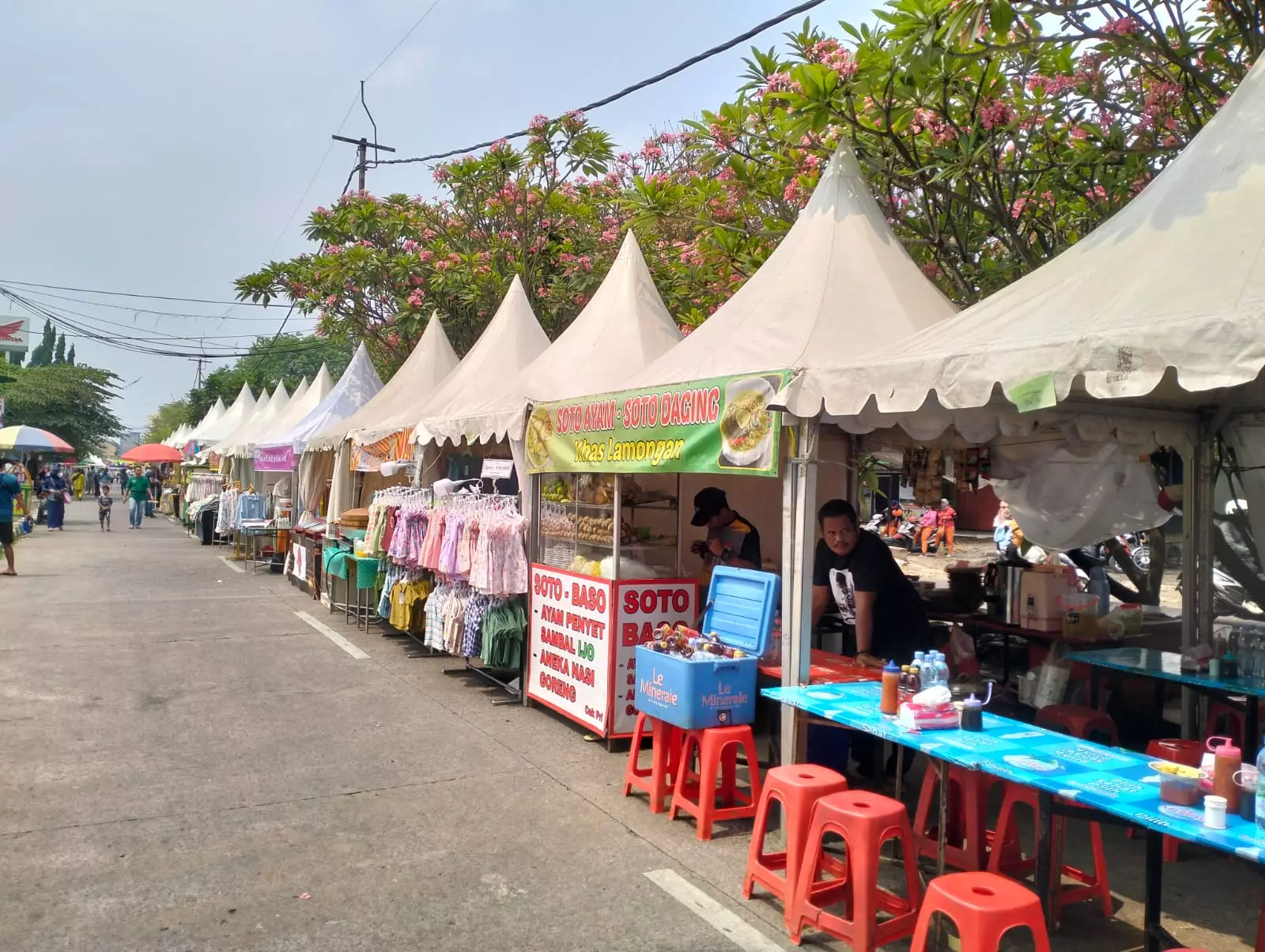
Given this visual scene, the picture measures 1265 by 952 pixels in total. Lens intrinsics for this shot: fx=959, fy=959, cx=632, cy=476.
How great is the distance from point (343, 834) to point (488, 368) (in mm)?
6661

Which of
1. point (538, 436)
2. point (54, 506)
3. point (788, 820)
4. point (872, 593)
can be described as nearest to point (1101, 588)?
point (872, 593)

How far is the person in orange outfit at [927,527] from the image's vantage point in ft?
90.7

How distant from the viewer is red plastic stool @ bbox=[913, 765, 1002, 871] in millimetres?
4543

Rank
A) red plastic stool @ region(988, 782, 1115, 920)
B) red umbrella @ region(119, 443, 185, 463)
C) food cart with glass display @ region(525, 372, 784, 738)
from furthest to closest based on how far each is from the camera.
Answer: red umbrella @ region(119, 443, 185, 463)
food cart with glass display @ region(525, 372, 784, 738)
red plastic stool @ region(988, 782, 1115, 920)

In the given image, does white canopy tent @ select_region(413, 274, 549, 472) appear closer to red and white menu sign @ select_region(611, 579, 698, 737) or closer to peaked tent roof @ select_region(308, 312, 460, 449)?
peaked tent roof @ select_region(308, 312, 460, 449)

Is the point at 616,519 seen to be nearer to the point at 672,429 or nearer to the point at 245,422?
the point at 672,429

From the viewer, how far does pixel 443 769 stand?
641 centimetres

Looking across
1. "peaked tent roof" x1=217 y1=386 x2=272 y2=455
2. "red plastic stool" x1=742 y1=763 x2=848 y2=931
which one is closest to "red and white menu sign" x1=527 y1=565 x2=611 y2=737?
"red plastic stool" x1=742 y1=763 x2=848 y2=931

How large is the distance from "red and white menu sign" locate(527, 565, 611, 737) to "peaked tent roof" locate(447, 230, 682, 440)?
1.46 m

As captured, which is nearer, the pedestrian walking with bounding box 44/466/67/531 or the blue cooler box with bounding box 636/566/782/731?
the blue cooler box with bounding box 636/566/782/731

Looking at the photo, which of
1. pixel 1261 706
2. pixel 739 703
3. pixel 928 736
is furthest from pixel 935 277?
pixel 928 736

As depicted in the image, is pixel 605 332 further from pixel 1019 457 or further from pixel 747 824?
pixel 747 824

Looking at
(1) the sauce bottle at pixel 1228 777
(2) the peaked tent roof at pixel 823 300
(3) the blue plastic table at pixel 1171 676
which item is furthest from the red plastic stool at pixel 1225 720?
(1) the sauce bottle at pixel 1228 777

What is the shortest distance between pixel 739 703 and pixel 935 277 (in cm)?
623
